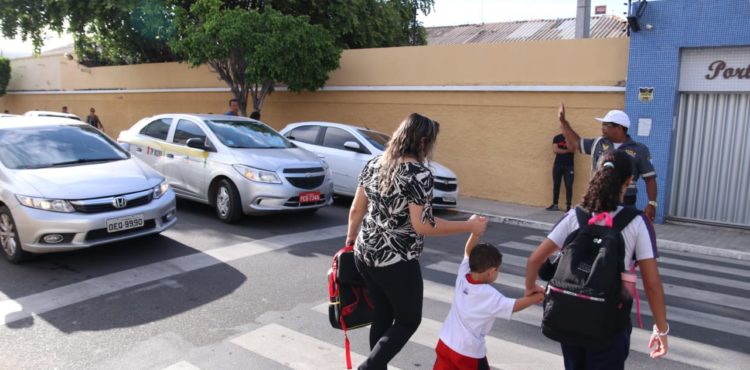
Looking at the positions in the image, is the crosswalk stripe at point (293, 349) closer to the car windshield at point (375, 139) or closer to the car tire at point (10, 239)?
the car tire at point (10, 239)

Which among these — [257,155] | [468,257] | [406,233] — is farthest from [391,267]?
[257,155]

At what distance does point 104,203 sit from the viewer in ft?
20.4

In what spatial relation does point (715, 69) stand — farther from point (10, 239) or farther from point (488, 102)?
point (10, 239)

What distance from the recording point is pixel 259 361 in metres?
4.18

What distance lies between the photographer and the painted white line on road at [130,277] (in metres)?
5.12

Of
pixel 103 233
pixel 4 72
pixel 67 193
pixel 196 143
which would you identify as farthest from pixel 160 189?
pixel 4 72

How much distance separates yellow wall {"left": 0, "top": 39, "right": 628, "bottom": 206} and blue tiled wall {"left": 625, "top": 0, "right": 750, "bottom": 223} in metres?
0.35

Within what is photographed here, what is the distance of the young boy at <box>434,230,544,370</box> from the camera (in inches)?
115

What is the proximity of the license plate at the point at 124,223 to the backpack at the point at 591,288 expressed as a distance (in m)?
4.98

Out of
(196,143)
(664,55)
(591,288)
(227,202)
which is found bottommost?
(227,202)

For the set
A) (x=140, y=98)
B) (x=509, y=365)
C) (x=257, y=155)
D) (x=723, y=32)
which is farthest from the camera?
(x=140, y=98)

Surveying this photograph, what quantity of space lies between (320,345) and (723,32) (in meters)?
9.07

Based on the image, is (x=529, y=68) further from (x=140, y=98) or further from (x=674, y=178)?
(x=140, y=98)

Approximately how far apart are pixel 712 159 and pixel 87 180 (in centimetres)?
988
